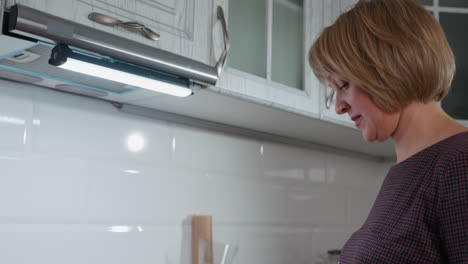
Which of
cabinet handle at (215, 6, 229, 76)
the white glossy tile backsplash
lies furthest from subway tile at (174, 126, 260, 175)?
cabinet handle at (215, 6, 229, 76)

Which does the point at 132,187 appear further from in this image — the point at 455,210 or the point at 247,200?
the point at 455,210

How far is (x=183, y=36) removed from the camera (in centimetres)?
109

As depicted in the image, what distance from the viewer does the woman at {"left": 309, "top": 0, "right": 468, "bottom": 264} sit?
835mm

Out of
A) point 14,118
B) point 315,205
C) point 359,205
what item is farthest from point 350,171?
point 14,118

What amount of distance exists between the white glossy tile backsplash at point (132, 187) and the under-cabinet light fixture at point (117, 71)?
30cm

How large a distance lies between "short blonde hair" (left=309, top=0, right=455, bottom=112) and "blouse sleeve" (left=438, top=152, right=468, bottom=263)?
0.17 m

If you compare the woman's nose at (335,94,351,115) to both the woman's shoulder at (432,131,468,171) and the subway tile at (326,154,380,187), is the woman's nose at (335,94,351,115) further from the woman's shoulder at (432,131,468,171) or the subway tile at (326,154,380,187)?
the subway tile at (326,154,380,187)

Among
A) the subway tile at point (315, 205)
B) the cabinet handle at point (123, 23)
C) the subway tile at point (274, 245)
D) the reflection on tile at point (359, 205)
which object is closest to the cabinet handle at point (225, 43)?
the cabinet handle at point (123, 23)

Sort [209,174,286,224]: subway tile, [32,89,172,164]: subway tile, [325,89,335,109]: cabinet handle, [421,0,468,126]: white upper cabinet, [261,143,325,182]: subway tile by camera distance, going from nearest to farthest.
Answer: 1. [32,89,172,164]: subway tile
2. [325,89,335,109]: cabinet handle
3. [209,174,286,224]: subway tile
4. [261,143,325,182]: subway tile
5. [421,0,468,126]: white upper cabinet

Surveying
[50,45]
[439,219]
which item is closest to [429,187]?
[439,219]

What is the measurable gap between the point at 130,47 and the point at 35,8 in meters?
0.17

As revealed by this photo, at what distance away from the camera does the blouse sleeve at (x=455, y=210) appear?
2.58 feet

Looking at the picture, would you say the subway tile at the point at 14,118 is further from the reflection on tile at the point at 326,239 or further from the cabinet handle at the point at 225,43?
the reflection on tile at the point at 326,239

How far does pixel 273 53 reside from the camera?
1.42 m
